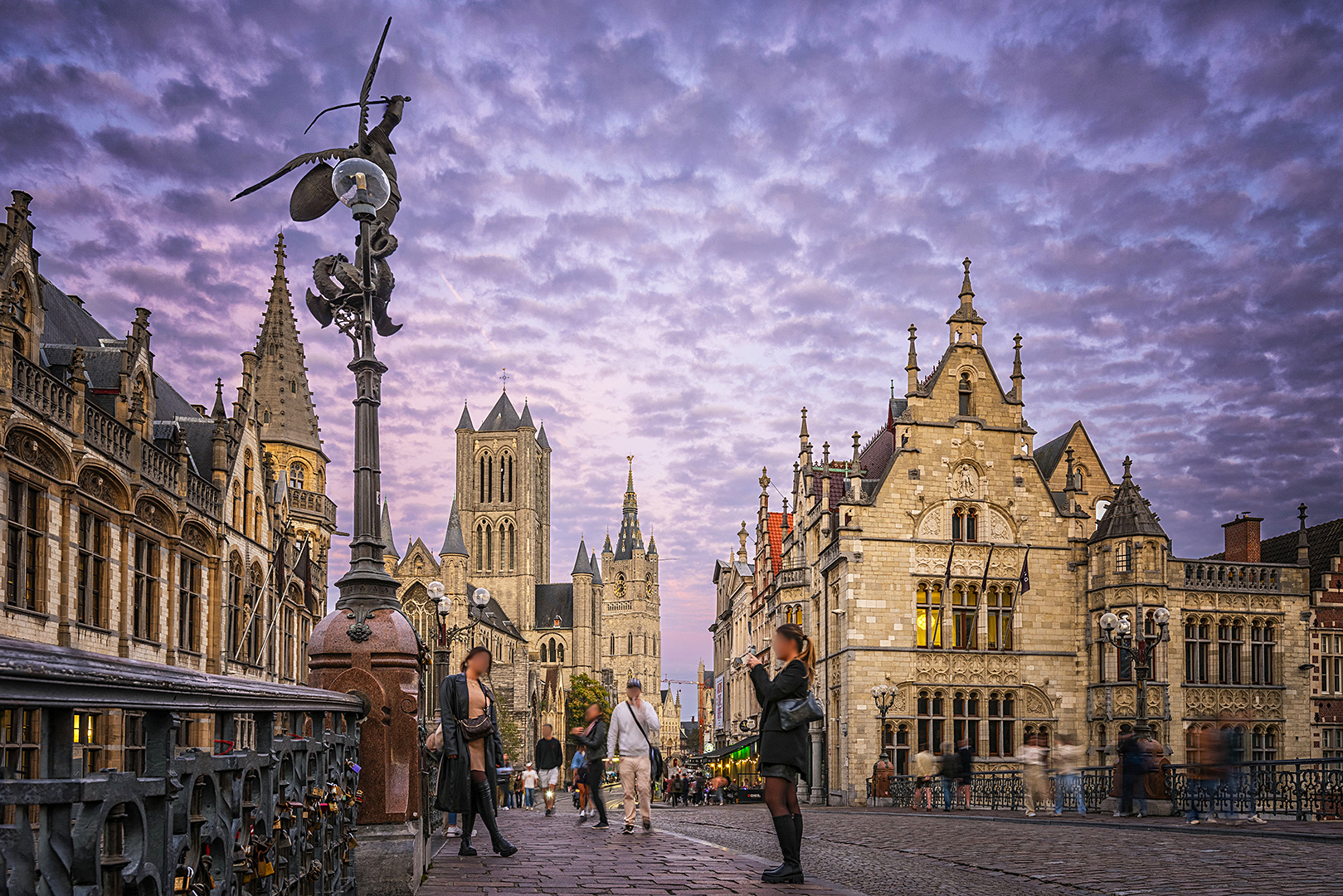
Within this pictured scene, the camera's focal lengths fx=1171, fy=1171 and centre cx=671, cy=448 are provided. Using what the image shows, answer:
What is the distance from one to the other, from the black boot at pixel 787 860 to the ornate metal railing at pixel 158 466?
21111 mm

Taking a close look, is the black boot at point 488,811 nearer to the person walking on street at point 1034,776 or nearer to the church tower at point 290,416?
the person walking on street at point 1034,776

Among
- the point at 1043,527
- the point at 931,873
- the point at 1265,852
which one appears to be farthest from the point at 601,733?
the point at 1043,527

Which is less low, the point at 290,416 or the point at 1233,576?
the point at 290,416

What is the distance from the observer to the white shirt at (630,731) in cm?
1361

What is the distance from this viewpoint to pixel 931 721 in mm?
38062

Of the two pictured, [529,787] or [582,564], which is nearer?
[529,787]

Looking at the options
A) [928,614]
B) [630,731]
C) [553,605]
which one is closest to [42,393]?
[630,731]

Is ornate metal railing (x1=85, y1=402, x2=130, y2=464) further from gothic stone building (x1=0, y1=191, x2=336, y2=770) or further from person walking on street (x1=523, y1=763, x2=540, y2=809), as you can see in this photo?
person walking on street (x1=523, y1=763, x2=540, y2=809)

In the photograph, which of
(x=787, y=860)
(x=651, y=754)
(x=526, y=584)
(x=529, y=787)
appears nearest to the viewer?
(x=787, y=860)

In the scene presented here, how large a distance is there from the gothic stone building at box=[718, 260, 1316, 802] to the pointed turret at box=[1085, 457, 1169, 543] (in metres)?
0.06

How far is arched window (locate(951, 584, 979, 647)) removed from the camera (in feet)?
128

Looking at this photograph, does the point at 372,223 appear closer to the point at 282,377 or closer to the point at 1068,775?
the point at 1068,775

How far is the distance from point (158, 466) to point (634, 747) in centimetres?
1794

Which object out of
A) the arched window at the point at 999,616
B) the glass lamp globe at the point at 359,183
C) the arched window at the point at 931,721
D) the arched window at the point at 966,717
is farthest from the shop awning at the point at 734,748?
the glass lamp globe at the point at 359,183
